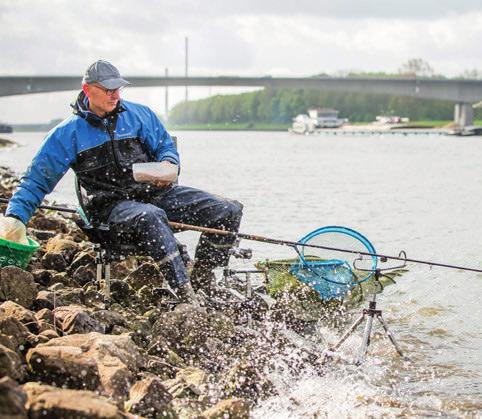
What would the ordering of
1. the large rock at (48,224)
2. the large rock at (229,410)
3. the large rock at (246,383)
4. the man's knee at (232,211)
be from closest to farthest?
1. the large rock at (229,410)
2. the large rock at (246,383)
3. the man's knee at (232,211)
4. the large rock at (48,224)

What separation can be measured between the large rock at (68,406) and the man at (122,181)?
2.73 meters

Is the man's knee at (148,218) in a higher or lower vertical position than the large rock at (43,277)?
higher

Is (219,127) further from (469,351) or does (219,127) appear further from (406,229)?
(469,351)

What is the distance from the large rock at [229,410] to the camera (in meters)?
4.78

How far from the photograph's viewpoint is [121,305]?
711cm

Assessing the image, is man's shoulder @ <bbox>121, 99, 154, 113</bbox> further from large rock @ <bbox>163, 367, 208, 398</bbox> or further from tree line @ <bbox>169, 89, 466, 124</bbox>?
tree line @ <bbox>169, 89, 466, 124</bbox>

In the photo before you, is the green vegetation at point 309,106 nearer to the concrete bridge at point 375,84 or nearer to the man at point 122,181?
the concrete bridge at point 375,84

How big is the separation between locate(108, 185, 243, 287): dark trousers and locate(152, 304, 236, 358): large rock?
36cm

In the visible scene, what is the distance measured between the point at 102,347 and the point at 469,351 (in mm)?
3814

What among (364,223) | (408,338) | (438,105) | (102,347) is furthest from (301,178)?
(438,105)

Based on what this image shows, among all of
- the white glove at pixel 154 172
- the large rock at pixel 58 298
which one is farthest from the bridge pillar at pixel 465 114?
the large rock at pixel 58 298

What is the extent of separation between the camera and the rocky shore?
4.37 m

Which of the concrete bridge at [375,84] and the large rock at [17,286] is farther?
the concrete bridge at [375,84]

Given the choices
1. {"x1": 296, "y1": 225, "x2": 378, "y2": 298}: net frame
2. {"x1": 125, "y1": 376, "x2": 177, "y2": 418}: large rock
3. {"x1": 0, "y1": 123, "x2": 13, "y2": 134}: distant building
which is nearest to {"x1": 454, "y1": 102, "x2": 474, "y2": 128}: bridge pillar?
{"x1": 0, "y1": 123, "x2": 13, "y2": 134}: distant building
